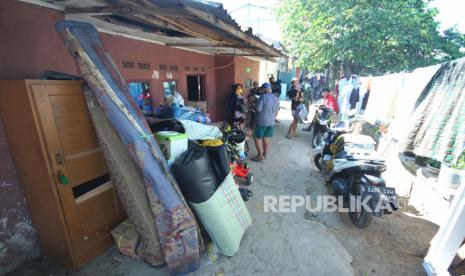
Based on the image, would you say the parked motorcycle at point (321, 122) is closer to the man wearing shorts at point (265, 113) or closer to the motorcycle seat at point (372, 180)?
the man wearing shorts at point (265, 113)

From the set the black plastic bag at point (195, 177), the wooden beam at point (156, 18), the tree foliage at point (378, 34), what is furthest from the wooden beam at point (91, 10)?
the tree foliage at point (378, 34)

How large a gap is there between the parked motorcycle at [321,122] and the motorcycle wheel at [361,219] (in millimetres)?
3699

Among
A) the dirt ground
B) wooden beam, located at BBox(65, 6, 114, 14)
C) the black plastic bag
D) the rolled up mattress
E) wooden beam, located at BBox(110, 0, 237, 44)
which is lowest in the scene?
the dirt ground

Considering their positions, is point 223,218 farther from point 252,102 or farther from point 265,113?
point 252,102

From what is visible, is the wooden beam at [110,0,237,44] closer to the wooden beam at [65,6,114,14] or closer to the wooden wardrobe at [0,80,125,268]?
the wooden beam at [65,6,114,14]

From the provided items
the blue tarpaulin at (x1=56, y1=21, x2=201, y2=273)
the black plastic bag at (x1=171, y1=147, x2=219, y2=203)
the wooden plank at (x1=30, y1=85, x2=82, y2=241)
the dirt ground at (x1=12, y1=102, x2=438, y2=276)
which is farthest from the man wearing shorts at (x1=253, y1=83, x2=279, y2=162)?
the wooden plank at (x1=30, y1=85, x2=82, y2=241)

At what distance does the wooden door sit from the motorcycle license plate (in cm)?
323

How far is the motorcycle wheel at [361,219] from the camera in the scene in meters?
3.07

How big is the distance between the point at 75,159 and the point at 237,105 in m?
5.56

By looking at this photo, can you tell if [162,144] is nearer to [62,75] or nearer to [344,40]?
[62,75]

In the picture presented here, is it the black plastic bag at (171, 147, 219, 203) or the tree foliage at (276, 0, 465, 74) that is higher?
the tree foliage at (276, 0, 465, 74)

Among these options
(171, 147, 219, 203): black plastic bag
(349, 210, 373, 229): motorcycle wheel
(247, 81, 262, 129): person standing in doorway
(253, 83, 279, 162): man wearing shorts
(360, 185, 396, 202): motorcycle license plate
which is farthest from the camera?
(247, 81, 262, 129): person standing in doorway

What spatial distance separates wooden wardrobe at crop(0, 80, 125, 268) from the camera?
6.47 feet

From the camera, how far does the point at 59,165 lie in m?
2.12
